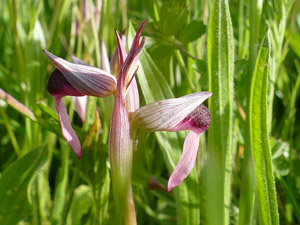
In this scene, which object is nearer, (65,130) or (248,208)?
(65,130)

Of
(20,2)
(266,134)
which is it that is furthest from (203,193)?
(20,2)

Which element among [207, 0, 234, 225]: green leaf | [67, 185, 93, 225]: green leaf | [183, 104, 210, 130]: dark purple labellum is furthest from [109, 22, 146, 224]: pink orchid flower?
[67, 185, 93, 225]: green leaf

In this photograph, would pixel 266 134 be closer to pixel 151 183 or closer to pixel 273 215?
pixel 273 215

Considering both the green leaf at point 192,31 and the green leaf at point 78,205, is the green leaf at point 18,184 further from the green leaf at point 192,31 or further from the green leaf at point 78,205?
the green leaf at point 192,31

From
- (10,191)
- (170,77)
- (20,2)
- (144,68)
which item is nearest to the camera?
(144,68)

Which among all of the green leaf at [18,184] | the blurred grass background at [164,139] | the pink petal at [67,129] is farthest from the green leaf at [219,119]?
the green leaf at [18,184]

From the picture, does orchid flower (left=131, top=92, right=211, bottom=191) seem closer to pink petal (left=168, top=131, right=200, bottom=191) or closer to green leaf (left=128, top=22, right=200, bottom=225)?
pink petal (left=168, top=131, right=200, bottom=191)
